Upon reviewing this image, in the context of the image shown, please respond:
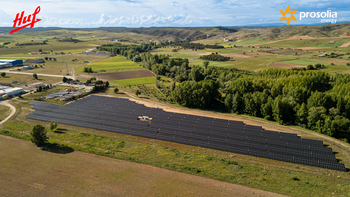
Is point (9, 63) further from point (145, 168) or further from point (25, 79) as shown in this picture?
point (145, 168)

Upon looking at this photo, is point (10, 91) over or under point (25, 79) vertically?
under

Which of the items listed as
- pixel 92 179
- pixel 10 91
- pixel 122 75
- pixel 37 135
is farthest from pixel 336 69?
pixel 10 91

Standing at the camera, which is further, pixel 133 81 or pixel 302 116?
pixel 133 81

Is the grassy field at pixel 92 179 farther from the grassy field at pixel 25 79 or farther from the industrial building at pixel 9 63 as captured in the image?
the industrial building at pixel 9 63

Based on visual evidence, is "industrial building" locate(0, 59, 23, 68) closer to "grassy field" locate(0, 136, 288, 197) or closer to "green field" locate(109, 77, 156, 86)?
"green field" locate(109, 77, 156, 86)

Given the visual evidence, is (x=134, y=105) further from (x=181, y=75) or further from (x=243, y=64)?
(x=243, y=64)
